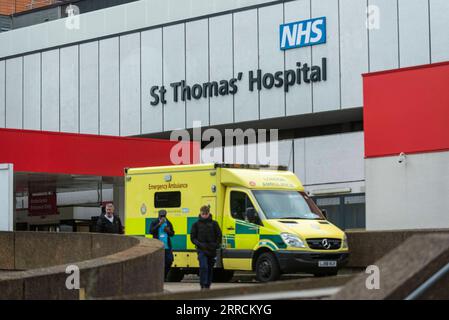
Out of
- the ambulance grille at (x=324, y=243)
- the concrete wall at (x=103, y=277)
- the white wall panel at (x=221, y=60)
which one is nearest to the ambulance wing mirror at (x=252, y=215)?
the ambulance grille at (x=324, y=243)

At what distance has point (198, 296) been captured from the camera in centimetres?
790

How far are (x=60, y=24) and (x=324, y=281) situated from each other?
49.6 m

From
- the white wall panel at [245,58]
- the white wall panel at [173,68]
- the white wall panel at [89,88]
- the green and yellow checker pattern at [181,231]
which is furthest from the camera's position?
the white wall panel at [89,88]

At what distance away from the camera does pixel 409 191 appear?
29.8m

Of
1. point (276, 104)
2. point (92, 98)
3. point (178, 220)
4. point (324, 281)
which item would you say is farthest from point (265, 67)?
point (324, 281)

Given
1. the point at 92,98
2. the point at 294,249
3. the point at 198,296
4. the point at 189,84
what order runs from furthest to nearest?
the point at 92,98 < the point at 189,84 < the point at 294,249 < the point at 198,296

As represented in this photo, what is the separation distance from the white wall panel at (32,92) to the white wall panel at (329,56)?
17.4m

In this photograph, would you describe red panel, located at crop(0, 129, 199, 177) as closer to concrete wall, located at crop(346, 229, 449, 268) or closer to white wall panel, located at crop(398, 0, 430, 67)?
concrete wall, located at crop(346, 229, 449, 268)

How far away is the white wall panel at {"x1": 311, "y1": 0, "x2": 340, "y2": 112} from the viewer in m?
44.3

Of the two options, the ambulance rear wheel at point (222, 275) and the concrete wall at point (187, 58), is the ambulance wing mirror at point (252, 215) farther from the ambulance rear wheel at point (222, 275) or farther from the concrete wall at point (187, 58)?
the concrete wall at point (187, 58)

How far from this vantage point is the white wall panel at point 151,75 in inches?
2034

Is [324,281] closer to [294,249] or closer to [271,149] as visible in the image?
[294,249]

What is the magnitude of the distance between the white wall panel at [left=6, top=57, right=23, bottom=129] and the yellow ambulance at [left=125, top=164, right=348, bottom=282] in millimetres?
33439

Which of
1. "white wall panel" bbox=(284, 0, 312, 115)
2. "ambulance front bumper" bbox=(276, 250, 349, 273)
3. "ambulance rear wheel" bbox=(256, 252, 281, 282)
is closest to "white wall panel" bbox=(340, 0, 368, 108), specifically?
"white wall panel" bbox=(284, 0, 312, 115)
